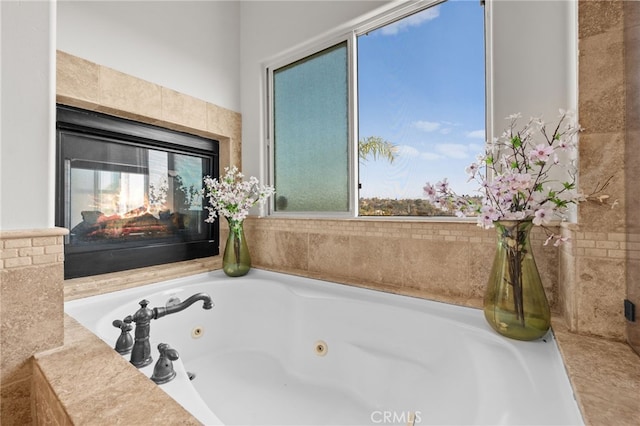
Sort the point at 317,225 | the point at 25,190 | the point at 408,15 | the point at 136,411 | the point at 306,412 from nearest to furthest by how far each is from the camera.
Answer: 1. the point at 136,411
2. the point at 25,190
3. the point at 306,412
4. the point at 408,15
5. the point at 317,225

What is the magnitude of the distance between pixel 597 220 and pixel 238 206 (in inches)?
63.3

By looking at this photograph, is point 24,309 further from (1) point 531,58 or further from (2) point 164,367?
(1) point 531,58

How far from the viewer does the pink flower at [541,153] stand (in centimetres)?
76

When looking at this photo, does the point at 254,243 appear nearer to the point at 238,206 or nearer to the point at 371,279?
the point at 238,206

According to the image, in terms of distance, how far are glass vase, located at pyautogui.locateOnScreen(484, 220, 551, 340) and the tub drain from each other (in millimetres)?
736

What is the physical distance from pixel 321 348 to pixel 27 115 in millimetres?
1326

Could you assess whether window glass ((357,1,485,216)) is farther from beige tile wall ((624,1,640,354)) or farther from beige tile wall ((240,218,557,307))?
beige tile wall ((624,1,640,354))

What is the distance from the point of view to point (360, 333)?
122 centimetres

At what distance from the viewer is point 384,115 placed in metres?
1.56

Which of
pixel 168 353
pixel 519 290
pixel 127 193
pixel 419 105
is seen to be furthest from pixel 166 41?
pixel 519 290

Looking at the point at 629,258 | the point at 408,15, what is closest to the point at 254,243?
the point at 408,15

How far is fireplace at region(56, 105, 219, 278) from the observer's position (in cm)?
141

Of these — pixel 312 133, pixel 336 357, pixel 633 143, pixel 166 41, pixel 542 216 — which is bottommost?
pixel 336 357

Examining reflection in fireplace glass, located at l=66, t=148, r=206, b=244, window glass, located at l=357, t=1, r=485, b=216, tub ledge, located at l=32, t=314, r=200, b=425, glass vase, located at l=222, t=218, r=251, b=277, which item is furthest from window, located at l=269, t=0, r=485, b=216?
tub ledge, located at l=32, t=314, r=200, b=425
